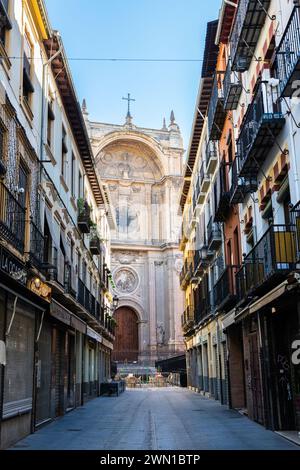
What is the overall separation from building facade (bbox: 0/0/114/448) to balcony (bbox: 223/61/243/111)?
523 centimetres

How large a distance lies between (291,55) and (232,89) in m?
6.49

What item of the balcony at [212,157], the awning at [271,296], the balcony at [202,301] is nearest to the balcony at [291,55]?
the awning at [271,296]

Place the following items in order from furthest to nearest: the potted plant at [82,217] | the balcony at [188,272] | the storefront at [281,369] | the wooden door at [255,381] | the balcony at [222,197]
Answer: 1. the balcony at [188,272]
2. the potted plant at [82,217]
3. the balcony at [222,197]
4. the wooden door at [255,381]
5. the storefront at [281,369]

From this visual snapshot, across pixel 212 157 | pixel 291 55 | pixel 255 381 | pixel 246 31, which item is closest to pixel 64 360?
pixel 255 381

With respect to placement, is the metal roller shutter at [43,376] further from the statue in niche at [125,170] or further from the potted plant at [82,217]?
the statue in niche at [125,170]

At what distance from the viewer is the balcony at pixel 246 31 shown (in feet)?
44.1

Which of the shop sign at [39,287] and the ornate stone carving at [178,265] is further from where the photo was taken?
the ornate stone carving at [178,265]

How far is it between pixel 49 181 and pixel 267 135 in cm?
707

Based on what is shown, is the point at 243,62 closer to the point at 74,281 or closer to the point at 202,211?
the point at 74,281

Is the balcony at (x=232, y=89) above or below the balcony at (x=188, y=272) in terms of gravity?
above

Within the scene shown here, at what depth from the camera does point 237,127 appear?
18.0 m

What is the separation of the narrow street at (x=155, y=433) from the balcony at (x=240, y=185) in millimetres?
6184

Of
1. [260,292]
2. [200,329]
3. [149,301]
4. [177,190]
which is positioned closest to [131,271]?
[149,301]

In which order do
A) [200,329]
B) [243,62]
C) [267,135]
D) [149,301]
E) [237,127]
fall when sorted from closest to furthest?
[267,135]
[243,62]
[237,127]
[200,329]
[149,301]
